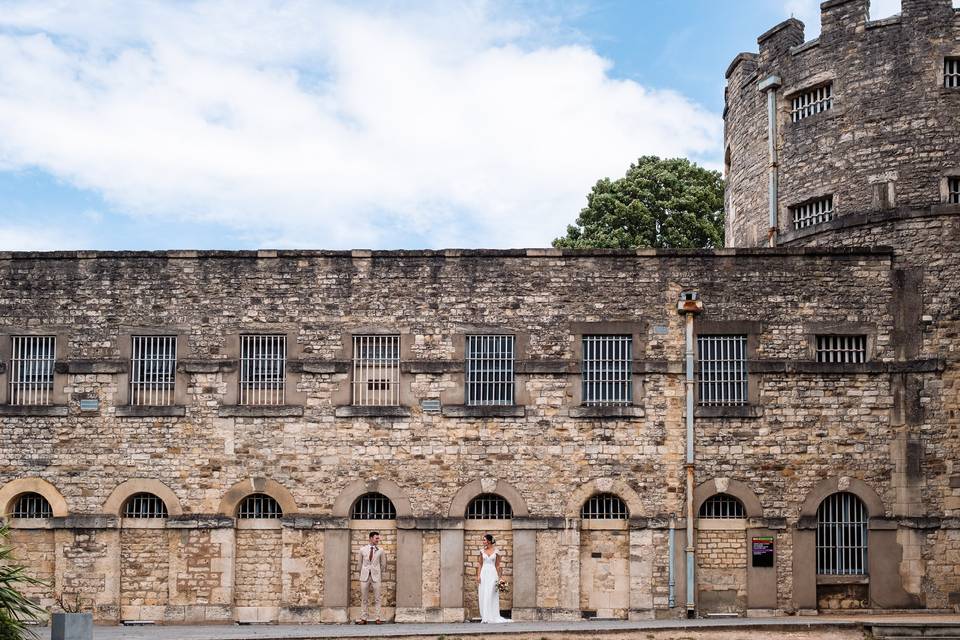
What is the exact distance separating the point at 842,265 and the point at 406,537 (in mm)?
9560

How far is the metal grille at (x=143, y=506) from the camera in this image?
2280 cm

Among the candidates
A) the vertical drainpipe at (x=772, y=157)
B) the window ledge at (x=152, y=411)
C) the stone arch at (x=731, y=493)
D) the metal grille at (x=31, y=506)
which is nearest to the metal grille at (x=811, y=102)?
the vertical drainpipe at (x=772, y=157)

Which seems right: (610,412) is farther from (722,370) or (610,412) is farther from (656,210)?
(656,210)

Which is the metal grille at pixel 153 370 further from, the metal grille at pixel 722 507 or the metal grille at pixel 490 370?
the metal grille at pixel 722 507

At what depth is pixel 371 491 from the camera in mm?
22453

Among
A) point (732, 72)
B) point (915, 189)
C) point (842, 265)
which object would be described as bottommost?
point (842, 265)

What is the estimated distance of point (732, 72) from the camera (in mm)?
28078

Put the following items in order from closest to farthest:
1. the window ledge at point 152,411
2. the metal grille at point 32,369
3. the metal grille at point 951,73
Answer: the window ledge at point 152,411 → the metal grille at point 32,369 → the metal grille at point 951,73

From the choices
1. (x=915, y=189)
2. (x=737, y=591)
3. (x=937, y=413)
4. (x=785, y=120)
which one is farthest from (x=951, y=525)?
(x=785, y=120)

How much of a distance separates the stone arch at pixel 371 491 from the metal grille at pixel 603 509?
3.29 metres

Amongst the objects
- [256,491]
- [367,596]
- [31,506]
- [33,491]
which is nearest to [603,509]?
[367,596]

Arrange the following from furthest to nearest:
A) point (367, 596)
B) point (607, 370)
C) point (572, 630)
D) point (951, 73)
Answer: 1. point (951, 73)
2. point (607, 370)
3. point (367, 596)
4. point (572, 630)

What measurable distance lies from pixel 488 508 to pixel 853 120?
10.6 m

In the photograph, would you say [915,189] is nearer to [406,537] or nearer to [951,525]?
[951,525]
